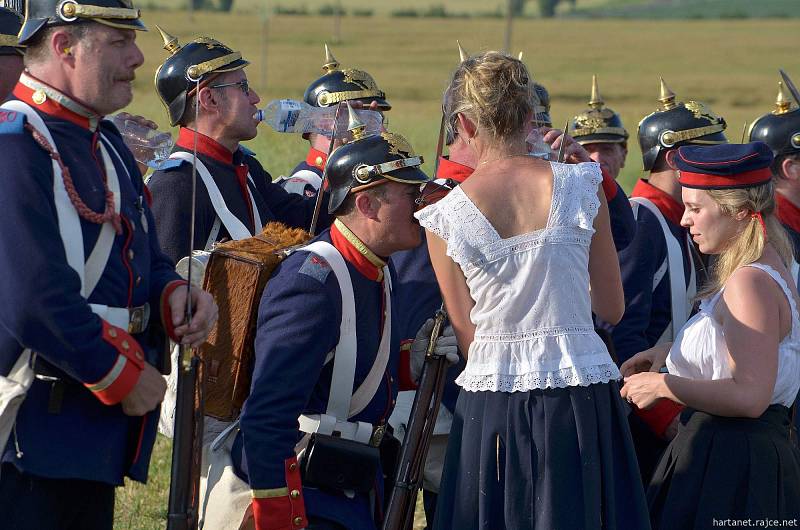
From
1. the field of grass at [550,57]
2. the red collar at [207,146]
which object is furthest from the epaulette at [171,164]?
the field of grass at [550,57]

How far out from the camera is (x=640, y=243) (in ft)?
18.8

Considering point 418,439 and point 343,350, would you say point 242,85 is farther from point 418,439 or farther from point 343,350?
point 418,439

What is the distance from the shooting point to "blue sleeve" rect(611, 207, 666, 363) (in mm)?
5543

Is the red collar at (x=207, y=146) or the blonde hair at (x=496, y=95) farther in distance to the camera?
the red collar at (x=207, y=146)

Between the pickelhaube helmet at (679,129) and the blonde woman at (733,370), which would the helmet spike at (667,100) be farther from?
the blonde woman at (733,370)

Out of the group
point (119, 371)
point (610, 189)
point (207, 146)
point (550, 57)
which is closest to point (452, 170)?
point (610, 189)

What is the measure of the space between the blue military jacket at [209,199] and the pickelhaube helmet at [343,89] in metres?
0.74

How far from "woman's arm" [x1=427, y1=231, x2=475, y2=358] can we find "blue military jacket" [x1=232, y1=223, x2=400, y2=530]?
40 cm

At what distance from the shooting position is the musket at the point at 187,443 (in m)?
3.95

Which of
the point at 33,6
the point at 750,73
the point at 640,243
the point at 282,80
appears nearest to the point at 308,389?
the point at 33,6

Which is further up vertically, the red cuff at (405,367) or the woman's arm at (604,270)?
the woman's arm at (604,270)

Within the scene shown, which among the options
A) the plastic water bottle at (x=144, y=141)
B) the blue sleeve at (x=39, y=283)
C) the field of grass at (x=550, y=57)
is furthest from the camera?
the field of grass at (x=550, y=57)

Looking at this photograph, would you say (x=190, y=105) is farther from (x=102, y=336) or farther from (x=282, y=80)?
(x=282, y=80)

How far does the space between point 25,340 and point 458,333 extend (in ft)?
4.59
